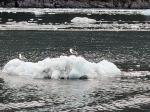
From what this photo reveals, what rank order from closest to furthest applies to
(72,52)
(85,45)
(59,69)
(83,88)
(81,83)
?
1. (83,88)
2. (81,83)
3. (59,69)
4. (72,52)
5. (85,45)

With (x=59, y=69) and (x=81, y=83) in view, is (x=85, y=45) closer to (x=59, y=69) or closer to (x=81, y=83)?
(x=59, y=69)

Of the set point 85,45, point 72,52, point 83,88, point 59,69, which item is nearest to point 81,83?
point 83,88

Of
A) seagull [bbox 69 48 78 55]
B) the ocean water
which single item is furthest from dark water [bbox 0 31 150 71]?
seagull [bbox 69 48 78 55]

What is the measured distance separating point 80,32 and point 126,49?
27.0m

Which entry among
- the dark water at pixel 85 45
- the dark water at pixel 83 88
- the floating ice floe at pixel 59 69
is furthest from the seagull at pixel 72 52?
the floating ice floe at pixel 59 69

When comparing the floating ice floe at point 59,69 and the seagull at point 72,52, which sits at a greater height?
the floating ice floe at point 59,69

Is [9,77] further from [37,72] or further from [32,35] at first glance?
[32,35]

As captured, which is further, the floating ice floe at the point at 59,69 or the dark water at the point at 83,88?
the floating ice floe at the point at 59,69

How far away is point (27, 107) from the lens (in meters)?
37.1

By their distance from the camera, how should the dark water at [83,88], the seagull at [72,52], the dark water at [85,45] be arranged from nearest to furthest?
the dark water at [83,88], the dark water at [85,45], the seagull at [72,52]

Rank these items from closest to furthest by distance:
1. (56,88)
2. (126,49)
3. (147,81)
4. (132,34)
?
(56,88) → (147,81) → (126,49) → (132,34)

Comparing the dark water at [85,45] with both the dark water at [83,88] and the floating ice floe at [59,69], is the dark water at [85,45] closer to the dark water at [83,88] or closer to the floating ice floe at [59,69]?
the dark water at [83,88]

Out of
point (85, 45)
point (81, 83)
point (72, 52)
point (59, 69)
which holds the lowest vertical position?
point (85, 45)

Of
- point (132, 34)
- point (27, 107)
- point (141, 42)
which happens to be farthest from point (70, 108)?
point (132, 34)
